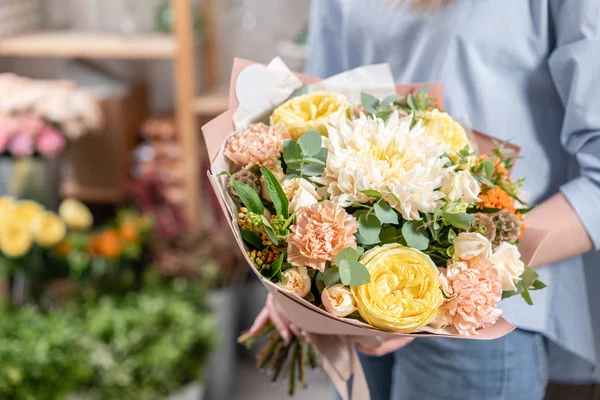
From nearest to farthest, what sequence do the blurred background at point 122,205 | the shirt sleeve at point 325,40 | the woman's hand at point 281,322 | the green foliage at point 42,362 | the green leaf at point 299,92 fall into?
the green leaf at point 299,92
the woman's hand at point 281,322
the shirt sleeve at point 325,40
the green foliage at point 42,362
the blurred background at point 122,205

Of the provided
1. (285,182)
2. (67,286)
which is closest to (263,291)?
(67,286)

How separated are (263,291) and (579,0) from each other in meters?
1.54

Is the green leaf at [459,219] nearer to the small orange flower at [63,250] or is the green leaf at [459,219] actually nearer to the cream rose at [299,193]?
the cream rose at [299,193]

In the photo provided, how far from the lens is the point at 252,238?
670 millimetres

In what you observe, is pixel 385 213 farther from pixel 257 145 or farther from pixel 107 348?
pixel 107 348

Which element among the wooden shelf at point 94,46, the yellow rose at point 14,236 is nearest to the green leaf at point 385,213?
the yellow rose at point 14,236

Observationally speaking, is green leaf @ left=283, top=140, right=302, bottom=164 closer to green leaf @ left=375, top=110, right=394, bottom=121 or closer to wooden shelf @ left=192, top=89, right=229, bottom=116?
green leaf @ left=375, top=110, right=394, bottom=121

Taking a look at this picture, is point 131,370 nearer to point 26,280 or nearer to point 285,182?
point 26,280

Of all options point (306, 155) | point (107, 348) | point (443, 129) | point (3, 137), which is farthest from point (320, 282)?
point (3, 137)

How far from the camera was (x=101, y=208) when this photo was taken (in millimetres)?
2258

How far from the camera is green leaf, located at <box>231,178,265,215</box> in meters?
0.65

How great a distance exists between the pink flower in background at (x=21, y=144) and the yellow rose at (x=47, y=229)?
19 centimetres

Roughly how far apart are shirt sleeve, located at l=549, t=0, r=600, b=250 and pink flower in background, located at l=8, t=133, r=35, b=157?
136 cm

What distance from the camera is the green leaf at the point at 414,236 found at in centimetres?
64
